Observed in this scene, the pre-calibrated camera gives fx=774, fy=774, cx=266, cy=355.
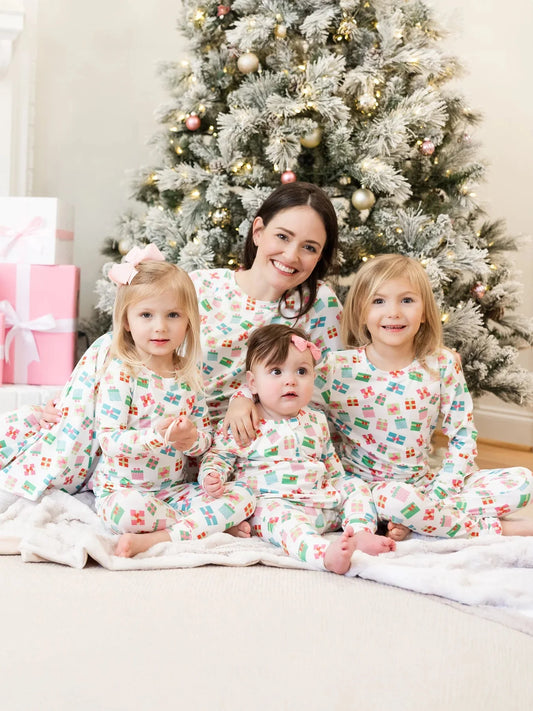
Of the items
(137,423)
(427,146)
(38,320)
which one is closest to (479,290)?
(427,146)

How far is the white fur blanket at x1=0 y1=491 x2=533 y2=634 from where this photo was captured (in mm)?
1371

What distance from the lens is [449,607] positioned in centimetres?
135

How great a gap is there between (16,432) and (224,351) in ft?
1.85

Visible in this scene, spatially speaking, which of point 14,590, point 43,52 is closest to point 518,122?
point 43,52

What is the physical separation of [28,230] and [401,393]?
1206 millimetres

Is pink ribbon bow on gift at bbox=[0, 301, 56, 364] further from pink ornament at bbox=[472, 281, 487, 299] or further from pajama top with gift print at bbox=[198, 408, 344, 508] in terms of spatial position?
pink ornament at bbox=[472, 281, 487, 299]

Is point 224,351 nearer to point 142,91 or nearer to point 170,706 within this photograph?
point 170,706

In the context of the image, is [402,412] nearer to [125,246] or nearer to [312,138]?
[312,138]

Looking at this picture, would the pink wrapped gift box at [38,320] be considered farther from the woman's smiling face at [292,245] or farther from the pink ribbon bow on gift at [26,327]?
the woman's smiling face at [292,245]

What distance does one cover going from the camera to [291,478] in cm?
170

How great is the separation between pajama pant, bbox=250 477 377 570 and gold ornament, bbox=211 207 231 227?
0.95 metres

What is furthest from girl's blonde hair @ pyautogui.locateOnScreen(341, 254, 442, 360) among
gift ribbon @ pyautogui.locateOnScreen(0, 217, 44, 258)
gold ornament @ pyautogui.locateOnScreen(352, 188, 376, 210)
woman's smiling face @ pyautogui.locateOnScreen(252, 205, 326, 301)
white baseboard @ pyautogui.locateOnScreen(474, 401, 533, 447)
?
white baseboard @ pyautogui.locateOnScreen(474, 401, 533, 447)

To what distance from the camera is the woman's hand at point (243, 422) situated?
173 centimetres

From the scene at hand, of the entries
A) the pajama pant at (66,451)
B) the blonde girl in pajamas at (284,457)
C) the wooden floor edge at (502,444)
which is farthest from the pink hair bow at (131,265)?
the wooden floor edge at (502,444)
